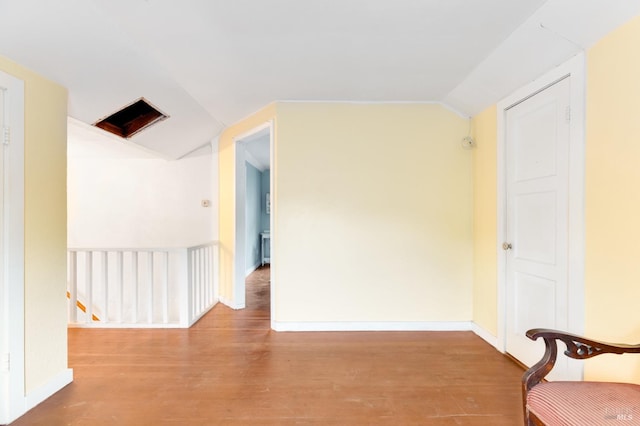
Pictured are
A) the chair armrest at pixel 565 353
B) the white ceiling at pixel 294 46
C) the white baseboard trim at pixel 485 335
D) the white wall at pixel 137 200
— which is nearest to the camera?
the chair armrest at pixel 565 353

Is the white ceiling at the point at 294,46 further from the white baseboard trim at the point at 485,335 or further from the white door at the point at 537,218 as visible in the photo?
the white baseboard trim at the point at 485,335

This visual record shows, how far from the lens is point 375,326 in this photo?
3.05 metres

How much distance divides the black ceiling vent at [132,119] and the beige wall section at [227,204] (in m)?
0.93

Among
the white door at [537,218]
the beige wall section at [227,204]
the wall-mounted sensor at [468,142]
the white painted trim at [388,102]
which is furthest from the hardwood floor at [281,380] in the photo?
the white painted trim at [388,102]

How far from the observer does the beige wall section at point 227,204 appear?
3.86 meters

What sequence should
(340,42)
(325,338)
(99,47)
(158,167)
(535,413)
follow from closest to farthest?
1. (535,413)
2. (99,47)
3. (340,42)
4. (325,338)
5. (158,167)

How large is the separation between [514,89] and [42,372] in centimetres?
382

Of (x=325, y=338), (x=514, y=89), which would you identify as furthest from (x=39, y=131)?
(x=514, y=89)

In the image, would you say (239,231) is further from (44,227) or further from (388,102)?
(388,102)

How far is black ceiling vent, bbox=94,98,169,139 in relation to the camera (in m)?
2.85

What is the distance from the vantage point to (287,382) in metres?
2.11

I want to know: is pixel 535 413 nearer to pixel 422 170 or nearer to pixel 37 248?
pixel 422 170

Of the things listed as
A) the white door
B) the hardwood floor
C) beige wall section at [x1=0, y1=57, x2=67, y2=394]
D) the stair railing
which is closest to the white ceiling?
beige wall section at [x1=0, y1=57, x2=67, y2=394]

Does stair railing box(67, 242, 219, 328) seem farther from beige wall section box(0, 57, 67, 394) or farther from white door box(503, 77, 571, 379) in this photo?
white door box(503, 77, 571, 379)
